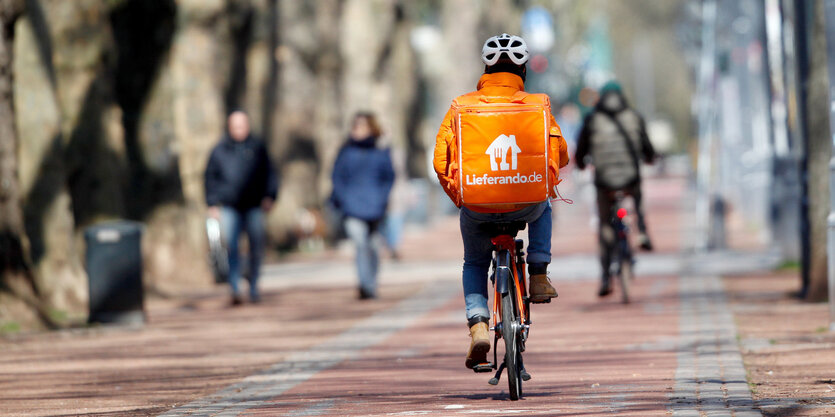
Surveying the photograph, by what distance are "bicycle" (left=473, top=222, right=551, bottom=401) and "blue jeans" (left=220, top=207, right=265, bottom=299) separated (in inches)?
343

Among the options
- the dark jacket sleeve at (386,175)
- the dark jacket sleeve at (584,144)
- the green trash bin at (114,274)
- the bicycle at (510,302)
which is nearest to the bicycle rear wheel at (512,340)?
the bicycle at (510,302)

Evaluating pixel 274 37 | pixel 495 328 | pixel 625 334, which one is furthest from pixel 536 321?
pixel 274 37

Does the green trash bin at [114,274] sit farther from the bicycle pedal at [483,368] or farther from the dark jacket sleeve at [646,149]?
the bicycle pedal at [483,368]

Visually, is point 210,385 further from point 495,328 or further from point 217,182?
point 217,182

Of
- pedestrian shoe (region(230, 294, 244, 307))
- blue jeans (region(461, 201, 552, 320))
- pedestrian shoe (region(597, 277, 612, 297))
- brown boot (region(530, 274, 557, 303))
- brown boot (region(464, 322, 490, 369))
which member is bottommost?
pedestrian shoe (region(230, 294, 244, 307))

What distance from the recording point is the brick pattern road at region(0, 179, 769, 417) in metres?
8.73

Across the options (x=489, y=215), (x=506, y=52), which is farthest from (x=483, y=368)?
(x=506, y=52)

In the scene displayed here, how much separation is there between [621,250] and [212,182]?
4575 millimetres

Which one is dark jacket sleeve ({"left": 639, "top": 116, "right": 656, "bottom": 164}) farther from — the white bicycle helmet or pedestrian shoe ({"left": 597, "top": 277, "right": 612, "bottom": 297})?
the white bicycle helmet

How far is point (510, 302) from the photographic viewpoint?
27.9 feet

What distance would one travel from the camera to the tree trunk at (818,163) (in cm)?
1416

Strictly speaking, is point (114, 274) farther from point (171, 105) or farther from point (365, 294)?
point (171, 105)

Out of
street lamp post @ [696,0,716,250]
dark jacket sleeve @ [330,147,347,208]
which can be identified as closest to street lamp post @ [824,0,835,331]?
dark jacket sleeve @ [330,147,347,208]

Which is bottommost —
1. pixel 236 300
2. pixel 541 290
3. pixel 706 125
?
pixel 236 300
